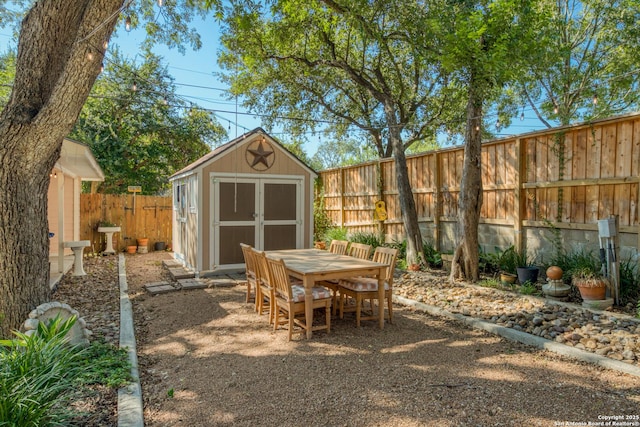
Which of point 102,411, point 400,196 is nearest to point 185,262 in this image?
point 400,196

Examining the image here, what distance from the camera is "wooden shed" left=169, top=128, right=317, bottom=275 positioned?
788 cm

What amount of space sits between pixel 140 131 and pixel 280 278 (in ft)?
42.5

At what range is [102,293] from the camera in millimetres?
6531

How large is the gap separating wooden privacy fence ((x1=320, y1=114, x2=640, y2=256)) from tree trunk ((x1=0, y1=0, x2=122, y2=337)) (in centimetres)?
640

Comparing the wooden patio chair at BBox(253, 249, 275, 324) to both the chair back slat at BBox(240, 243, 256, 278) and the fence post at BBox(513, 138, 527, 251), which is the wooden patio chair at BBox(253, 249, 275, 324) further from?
the fence post at BBox(513, 138, 527, 251)

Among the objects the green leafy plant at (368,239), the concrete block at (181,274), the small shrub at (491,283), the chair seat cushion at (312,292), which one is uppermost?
the green leafy plant at (368,239)

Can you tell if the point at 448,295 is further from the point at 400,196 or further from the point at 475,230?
the point at 400,196

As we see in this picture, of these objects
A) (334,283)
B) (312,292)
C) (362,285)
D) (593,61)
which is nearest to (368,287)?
(362,285)

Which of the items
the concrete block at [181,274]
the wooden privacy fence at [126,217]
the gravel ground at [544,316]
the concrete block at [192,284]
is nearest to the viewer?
the gravel ground at [544,316]

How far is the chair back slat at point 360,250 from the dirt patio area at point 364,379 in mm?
1088

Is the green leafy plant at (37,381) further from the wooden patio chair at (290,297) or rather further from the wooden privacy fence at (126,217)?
the wooden privacy fence at (126,217)

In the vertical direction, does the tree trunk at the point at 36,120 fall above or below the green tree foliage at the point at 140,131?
below

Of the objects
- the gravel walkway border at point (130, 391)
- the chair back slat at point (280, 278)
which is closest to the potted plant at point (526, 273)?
the chair back slat at point (280, 278)

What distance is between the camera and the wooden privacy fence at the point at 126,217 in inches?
458
